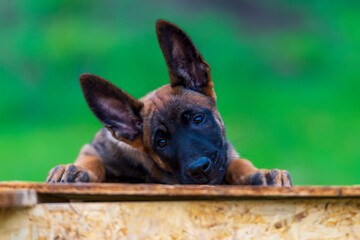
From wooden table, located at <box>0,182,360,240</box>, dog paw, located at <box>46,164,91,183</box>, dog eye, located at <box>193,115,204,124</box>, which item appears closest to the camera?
wooden table, located at <box>0,182,360,240</box>

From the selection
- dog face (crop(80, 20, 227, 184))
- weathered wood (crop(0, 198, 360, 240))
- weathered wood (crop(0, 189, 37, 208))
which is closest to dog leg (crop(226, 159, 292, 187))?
dog face (crop(80, 20, 227, 184))

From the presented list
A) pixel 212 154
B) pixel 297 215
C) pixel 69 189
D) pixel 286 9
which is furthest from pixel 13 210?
pixel 286 9

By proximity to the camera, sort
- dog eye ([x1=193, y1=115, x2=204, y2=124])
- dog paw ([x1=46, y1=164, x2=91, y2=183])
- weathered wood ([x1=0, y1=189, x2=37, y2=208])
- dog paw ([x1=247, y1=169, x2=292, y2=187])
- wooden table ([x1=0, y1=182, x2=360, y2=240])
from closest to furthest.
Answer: weathered wood ([x1=0, y1=189, x2=37, y2=208])
wooden table ([x1=0, y1=182, x2=360, y2=240])
dog paw ([x1=247, y1=169, x2=292, y2=187])
dog paw ([x1=46, y1=164, x2=91, y2=183])
dog eye ([x1=193, y1=115, x2=204, y2=124])

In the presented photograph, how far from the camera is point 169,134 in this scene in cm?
294

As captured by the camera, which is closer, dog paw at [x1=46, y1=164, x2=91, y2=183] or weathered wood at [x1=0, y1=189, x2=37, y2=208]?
weathered wood at [x1=0, y1=189, x2=37, y2=208]

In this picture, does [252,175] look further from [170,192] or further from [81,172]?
[170,192]

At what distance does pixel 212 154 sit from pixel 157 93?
0.82 m

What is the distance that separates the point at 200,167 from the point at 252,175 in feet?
1.32

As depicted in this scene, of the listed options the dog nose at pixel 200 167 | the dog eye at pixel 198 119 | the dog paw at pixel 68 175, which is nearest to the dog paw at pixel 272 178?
the dog nose at pixel 200 167

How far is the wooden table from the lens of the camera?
1.69 meters

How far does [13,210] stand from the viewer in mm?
1674

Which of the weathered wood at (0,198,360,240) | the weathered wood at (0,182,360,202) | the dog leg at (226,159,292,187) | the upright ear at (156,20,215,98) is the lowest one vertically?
the dog leg at (226,159,292,187)

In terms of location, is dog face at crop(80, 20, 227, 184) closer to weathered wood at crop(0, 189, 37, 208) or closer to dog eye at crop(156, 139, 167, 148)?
dog eye at crop(156, 139, 167, 148)

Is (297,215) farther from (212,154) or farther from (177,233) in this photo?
(212,154)
